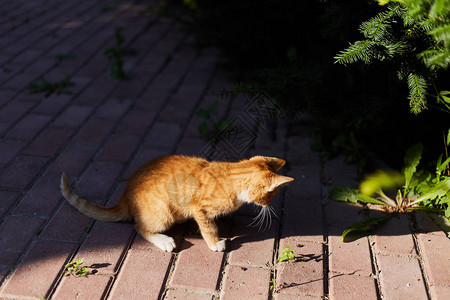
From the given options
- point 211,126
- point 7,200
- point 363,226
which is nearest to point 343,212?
point 363,226

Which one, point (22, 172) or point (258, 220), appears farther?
point (22, 172)

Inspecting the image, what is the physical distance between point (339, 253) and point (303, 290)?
45cm

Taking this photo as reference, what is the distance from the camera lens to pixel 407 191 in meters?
3.39

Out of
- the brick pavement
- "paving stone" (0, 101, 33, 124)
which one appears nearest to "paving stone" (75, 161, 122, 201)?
the brick pavement

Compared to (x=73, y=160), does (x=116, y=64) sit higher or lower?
higher

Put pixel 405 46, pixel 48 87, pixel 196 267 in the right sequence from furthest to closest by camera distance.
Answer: pixel 48 87, pixel 196 267, pixel 405 46

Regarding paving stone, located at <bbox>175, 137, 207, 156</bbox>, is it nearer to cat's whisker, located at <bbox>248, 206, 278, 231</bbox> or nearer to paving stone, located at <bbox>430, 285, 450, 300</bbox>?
cat's whisker, located at <bbox>248, 206, 278, 231</bbox>

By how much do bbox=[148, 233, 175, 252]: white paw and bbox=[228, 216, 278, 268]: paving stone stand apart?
1.36 ft

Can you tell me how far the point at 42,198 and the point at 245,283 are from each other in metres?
1.74

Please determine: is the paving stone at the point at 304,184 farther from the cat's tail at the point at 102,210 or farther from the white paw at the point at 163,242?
the cat's tail at the point at 102,210

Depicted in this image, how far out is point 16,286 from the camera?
2.59 metres

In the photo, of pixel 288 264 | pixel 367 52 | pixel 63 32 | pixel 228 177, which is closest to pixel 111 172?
pixel 228 177

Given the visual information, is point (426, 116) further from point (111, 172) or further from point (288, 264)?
point (111, 172)

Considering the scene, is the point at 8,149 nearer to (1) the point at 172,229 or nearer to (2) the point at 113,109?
(2) the point at 113,109
